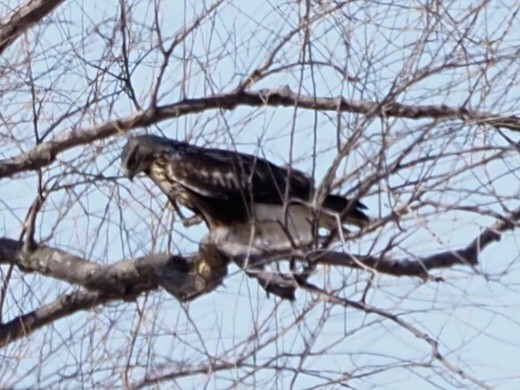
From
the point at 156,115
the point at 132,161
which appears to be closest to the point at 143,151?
Result: the point at 132,161

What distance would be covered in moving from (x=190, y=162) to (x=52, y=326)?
1.31 meters

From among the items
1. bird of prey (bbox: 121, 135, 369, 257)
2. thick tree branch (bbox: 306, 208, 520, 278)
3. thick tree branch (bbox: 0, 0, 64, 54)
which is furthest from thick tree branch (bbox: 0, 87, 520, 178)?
thick tree branch (bbox: 306, 208, 520, 278)

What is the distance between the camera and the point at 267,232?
6.38 metres

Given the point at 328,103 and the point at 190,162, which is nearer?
the point at 328,103

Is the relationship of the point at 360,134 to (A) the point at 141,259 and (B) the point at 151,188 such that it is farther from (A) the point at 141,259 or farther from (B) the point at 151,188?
(B) the point at 151,188

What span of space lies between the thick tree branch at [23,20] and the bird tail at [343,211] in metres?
1.78

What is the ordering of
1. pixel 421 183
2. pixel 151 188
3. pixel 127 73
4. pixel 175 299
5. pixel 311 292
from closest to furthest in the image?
1. pixel 421 183
2. pixel 311 292
3. pixel 175 299
4. pixel 127 73
5. pixel 151 188

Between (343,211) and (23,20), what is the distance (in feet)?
7.34

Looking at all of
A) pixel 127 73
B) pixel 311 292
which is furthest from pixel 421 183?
pixel 127 73

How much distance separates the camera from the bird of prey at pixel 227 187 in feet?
19.6

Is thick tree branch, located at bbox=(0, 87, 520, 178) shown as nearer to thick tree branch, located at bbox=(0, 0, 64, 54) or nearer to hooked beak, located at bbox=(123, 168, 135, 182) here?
hooked beak, located at bbox=(123, 168, 135, 182)

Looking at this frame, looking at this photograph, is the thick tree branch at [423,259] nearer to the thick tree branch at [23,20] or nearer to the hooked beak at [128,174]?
the hooked beak at [128,174]

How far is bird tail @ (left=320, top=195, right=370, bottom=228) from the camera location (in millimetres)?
5160

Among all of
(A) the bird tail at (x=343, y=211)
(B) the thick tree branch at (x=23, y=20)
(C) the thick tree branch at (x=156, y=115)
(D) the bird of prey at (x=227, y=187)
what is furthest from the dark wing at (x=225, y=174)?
(B) the thick tree branch at (x=23, y=20)
